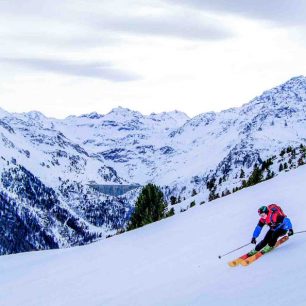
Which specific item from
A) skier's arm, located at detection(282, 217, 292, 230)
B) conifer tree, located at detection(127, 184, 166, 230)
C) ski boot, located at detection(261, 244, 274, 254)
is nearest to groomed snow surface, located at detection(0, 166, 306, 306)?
ski boot, located at detection(261, 244, 274, 254)

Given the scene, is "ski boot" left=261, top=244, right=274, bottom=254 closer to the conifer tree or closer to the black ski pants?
the black ski pants

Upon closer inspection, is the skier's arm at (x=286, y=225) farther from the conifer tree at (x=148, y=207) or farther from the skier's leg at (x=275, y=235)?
the conifer tree at (x=148, y=207)

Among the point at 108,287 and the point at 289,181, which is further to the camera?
the point at 289,181

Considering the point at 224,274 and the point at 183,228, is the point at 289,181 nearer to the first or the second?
the point at 183,228

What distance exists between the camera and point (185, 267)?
1725 centimetres

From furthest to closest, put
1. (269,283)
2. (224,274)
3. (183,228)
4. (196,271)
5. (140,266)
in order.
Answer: (183,228) → (140,266) → (196,271) → (224,274) → (269,283)

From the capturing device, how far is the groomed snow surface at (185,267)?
12086mm

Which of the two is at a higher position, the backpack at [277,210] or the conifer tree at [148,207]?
the backpack at [277,210]

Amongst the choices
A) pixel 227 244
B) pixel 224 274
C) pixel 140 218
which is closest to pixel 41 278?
pixel 227 244

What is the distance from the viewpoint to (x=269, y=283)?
11.5 metres

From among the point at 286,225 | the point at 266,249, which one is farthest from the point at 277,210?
the point at 266,249

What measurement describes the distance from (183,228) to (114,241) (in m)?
5.36

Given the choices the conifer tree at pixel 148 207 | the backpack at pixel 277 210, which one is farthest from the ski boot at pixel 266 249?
the conifer tree at pixel 148 207

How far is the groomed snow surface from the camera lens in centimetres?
1209
